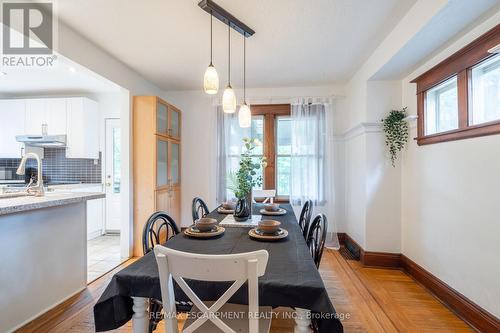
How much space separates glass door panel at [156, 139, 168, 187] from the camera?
3436mm

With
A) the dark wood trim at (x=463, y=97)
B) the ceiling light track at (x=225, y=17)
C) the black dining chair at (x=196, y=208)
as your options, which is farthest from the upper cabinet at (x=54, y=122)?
the dark wood trim at (x=463, y=97)

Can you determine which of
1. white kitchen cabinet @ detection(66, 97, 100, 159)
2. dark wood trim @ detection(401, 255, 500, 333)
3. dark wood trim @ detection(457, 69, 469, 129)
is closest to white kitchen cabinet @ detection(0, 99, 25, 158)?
white kitchen cabinet @ detection(66, 97, 100, 159)

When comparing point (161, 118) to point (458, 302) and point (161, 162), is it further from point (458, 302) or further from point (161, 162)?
point (458, 302)

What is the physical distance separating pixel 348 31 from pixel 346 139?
188 cm

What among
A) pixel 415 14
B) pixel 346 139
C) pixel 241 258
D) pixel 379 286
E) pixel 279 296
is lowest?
pixel 379 286

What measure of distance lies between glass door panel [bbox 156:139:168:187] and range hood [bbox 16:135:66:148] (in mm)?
1906

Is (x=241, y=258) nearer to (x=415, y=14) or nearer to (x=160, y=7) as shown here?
(x=160, y=7)

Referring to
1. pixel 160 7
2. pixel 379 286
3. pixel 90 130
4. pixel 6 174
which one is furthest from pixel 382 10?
pixel 6 174

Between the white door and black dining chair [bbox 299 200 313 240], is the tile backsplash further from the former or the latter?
black dining chair [bbox 299 200 313 240]

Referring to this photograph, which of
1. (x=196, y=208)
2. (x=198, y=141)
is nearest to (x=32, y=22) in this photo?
(x=196, y=208)

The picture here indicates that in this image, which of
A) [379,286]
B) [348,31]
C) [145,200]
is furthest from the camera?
[145,200]

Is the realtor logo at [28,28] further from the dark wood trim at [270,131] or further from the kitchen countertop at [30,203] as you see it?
the dark wood trim at [270,131]

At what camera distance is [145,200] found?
334 cm

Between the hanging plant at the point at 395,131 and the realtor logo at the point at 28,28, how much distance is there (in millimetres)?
3590
